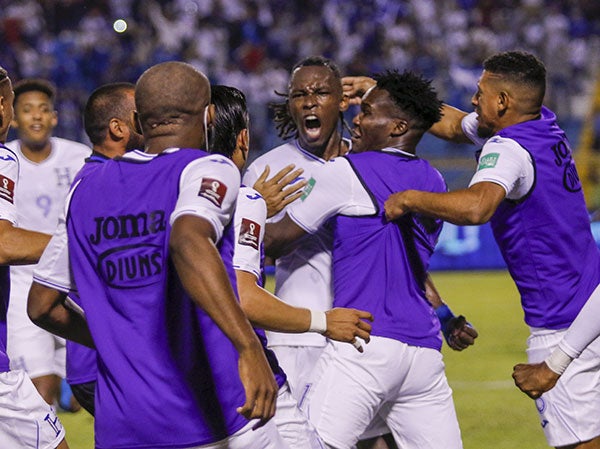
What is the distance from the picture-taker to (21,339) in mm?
8133

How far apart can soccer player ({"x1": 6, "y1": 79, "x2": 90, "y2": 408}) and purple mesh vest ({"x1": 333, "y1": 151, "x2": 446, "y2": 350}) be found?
11.7 ft

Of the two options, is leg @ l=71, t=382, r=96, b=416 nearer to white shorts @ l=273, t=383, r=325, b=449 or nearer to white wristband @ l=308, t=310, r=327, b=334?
white shorts @ l=273, t=383, r=325, b=449

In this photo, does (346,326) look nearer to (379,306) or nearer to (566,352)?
(379,306)

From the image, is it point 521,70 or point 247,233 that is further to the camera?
point 521,70

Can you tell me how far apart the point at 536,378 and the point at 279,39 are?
20.7 metres

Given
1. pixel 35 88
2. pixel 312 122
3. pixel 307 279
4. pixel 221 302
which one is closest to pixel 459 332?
pixel 307 279

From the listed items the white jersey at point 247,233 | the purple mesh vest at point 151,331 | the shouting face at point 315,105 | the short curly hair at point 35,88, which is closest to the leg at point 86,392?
the shouting face at point 315,105

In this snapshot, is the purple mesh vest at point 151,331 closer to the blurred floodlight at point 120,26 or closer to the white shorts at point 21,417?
the white shorts at point 21,417

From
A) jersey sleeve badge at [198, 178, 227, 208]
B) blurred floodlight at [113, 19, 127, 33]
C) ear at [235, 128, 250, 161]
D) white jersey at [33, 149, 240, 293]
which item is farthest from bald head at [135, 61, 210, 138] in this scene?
blurred floodlight at [113, 19, 127, 33]

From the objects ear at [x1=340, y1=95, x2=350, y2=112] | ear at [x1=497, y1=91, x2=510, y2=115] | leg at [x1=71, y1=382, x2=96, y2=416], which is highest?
ear at [x1=497, y1=91, x2=510, y2=115]

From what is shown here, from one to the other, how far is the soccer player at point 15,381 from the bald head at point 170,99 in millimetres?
1201

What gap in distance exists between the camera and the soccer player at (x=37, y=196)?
321 inches

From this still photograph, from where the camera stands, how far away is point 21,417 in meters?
4.90

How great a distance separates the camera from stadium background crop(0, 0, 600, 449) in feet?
68.9
